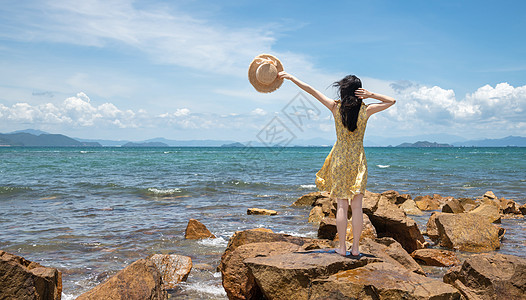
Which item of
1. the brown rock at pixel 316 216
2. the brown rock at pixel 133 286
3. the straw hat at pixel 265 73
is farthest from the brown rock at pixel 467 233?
the brown rock at pixel 133 286

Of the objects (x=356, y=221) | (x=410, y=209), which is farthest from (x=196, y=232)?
(x=410, y=209)

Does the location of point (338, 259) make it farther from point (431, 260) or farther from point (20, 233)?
point (20, 233)

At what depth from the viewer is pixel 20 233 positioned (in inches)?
367

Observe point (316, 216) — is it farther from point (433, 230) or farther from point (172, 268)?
point (172, 268)

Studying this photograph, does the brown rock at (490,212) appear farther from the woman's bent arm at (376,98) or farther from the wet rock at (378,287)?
the wet rock at (378,287)

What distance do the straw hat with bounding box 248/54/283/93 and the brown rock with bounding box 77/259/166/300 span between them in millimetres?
2583

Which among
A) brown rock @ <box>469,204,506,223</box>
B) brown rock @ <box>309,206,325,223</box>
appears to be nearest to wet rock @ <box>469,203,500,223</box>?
brown rock @ <box>469,204,506,223</box>

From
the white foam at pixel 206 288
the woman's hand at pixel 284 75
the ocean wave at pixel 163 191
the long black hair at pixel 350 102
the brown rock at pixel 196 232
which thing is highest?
the woman's hand at pixel 284 75

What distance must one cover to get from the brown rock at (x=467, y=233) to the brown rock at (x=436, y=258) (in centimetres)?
107

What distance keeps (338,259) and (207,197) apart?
39.7 ft

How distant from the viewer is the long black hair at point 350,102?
477 cm

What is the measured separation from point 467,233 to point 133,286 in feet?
20.2

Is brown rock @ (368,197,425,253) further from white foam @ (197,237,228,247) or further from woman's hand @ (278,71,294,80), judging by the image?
woman's hand @ (278,71,294,80)

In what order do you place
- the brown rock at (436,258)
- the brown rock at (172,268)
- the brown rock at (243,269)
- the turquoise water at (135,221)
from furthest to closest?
the turquoise water at (135,221)
the brown rock at (436,258)
the brown rock at (172,268)
the brown rock at (243,269)
